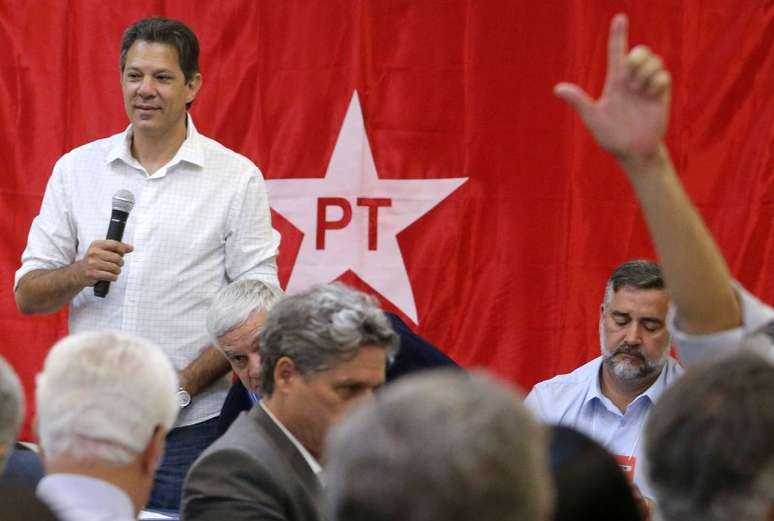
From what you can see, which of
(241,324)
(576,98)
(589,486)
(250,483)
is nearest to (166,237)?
(241,324)

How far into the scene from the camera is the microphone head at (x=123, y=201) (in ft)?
12.7

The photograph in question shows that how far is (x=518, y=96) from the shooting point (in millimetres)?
5023

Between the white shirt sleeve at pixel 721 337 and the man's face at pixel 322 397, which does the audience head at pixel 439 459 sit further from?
the man's face at pixel 322 397

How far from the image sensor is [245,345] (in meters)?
3.60

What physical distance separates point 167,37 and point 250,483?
2106 mm

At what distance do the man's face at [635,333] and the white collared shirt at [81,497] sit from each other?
2.27 metres

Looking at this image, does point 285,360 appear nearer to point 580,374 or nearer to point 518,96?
point 580,374

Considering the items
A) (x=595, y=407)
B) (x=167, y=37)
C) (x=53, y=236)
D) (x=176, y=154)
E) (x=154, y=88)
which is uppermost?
(x=167, y=37)

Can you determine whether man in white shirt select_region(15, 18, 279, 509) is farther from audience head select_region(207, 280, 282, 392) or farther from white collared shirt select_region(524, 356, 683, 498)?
white collared shirt select_region(524, 356, 683, 498)

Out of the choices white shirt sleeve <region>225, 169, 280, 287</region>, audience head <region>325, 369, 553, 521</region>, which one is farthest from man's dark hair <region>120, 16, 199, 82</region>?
audience head <region>325, 369, 553, 521</region>

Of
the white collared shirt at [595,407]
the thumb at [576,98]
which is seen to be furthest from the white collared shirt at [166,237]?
the thumb at [576,98]

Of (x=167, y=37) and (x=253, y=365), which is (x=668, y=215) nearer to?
(x=253, y=365)

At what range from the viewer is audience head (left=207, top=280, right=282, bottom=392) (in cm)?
360

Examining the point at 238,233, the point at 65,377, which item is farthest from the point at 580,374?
the point at 65,377
